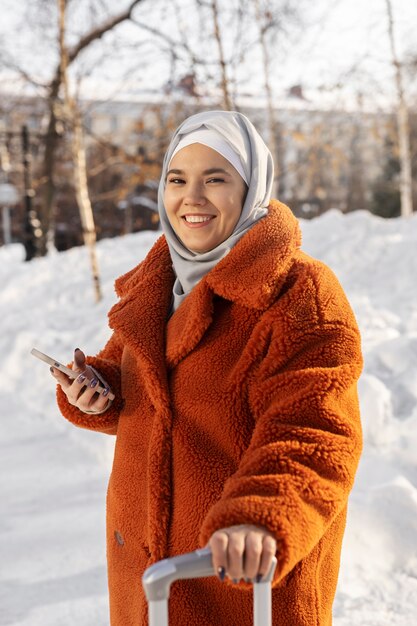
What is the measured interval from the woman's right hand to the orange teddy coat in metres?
0.07

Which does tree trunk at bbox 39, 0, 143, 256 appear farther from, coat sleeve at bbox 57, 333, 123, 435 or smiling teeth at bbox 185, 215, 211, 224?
smiling teeth at bbox 185, 215, 211, 224

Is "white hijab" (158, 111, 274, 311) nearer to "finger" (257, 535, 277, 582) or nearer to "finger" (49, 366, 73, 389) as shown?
"finger" (49, 366, 73, 389)

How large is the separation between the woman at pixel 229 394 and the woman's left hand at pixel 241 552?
0.03 m

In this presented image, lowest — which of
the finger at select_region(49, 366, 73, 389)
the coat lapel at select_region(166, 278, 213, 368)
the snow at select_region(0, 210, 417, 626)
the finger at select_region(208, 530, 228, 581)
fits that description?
the snow at select_region(0, 210, 417, 626)

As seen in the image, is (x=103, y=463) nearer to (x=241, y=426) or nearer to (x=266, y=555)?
(x=241, y=426)

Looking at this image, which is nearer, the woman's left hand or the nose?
the woman's left hand

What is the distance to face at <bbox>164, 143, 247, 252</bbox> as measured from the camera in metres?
1.53

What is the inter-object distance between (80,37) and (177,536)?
11063 millimetres

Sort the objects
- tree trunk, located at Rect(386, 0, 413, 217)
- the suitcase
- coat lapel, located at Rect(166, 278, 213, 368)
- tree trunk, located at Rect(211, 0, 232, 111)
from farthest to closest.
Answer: tree trunk, located at Rect(386, 0, 413, 217), tree trunk, located at Rect(211, 0, 232, 111), coat lapel, located at Rect(166, 278, 213, 368), the suitcase

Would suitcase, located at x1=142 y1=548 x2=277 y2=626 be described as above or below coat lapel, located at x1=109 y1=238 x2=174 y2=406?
below

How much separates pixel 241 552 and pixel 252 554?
20mm

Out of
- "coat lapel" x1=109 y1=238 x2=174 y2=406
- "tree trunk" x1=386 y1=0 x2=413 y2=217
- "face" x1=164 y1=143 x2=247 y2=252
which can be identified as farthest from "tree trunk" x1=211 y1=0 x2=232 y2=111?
"face" x1=164 y1=143 x2=247 y2=252

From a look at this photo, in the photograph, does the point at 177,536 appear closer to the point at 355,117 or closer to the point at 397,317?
the point at 397,317

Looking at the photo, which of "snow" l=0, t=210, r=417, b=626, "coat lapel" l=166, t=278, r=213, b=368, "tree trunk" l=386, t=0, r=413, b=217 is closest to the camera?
"coat lapel" l=166, t=278, r=213, b=368
